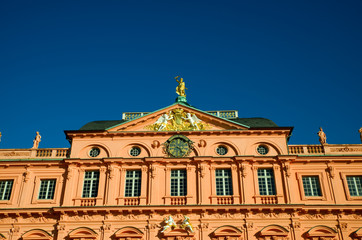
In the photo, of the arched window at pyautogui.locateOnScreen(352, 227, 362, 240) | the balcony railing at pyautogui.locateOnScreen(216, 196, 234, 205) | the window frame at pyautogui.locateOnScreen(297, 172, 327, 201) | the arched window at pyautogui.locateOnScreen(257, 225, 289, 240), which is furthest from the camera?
the window frame at pyautogui.locateOnScreen(297, 172, 327, 201)

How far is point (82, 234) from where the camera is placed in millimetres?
30344

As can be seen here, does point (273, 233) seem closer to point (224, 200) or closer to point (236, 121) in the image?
point (224, 200)

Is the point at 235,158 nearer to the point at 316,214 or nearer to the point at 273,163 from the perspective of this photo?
the point at 273,163

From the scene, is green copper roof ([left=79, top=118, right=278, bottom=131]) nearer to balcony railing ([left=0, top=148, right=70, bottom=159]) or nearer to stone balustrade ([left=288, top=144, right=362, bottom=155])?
balcony railing ([left=0, top=148, right=70, bottom=159])

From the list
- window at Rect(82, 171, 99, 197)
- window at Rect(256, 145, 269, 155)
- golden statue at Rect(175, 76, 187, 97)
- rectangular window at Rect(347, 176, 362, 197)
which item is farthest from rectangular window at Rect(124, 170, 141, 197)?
rectangular window at Rect(347, 176, 362, 197)

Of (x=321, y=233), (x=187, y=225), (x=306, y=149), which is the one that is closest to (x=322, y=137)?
(x=306, y=149)

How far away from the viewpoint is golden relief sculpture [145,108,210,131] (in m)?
35.2

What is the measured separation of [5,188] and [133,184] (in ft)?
36.6

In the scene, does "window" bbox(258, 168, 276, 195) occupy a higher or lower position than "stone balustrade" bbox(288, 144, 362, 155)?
lower

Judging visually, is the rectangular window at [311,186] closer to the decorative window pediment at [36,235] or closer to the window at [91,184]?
the window at [91,184]

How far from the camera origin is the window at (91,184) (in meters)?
32.7

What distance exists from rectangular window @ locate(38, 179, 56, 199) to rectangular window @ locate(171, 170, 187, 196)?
10272mm

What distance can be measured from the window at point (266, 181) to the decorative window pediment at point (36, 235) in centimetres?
1745


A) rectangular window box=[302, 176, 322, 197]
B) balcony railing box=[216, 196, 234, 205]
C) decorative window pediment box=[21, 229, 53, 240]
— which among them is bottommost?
decorative window pediment box=[21, 229, 53, 240]
